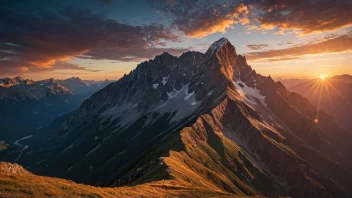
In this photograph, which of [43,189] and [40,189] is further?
[43,189]

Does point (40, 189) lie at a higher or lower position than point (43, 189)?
higher

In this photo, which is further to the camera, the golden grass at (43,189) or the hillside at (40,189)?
the hillside at (40,189)

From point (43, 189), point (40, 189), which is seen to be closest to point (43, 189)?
point (43, 189)

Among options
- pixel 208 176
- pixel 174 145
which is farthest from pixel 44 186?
pixel 174 145

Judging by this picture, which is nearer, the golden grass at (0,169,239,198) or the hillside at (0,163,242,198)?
the golden grass at (0,169,239,198)

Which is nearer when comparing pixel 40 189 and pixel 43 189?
pixel 40 189

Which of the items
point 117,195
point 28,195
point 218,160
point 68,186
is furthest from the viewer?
point 218,160

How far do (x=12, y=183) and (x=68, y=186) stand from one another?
35.5 ft

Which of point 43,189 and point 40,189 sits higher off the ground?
point 40,189

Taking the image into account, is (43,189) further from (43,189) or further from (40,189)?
(40,189)

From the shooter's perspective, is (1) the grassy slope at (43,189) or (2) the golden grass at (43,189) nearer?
(2) the golden grass at (43,189)

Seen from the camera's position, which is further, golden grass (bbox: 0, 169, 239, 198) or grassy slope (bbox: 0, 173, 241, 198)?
grassy slope (bbox: 0, 173, 241, 198)

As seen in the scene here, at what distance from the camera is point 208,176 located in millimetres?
138125

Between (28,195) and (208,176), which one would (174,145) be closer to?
(208,176)
